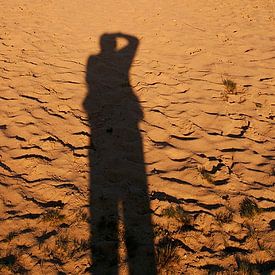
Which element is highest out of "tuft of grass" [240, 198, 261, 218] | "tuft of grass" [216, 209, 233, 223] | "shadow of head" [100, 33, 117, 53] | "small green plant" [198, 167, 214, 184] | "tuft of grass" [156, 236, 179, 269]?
"shadow of head" [100, 33, 117, 53]

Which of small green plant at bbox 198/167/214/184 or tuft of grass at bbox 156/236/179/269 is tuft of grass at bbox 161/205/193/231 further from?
small green plant at bbox 198/167/214/184

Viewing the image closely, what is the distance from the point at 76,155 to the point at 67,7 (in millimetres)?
8275

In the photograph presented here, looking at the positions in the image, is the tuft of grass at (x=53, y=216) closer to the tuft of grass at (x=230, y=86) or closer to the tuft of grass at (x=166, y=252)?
the tuft of grass at (x=166, y=252)

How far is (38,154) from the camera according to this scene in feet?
A: 17.1

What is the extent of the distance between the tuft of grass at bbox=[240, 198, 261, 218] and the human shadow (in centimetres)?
116

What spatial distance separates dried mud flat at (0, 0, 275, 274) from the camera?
152 inches

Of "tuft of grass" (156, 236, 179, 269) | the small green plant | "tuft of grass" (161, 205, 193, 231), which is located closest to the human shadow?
"tuft of grass" (156, 236, 179, 269)

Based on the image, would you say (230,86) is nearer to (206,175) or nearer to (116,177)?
(206,175)

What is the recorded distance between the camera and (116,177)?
4820mm

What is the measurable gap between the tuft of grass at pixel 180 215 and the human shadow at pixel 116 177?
9.2 inches

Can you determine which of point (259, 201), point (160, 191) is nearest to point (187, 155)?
point (160, 191)

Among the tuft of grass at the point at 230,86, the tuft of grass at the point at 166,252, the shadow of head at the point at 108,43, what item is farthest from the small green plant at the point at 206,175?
the shadow of head at the point at 108,43

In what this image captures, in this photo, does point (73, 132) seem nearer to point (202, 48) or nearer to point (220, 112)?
point (220, 112)

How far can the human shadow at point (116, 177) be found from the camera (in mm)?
3793
